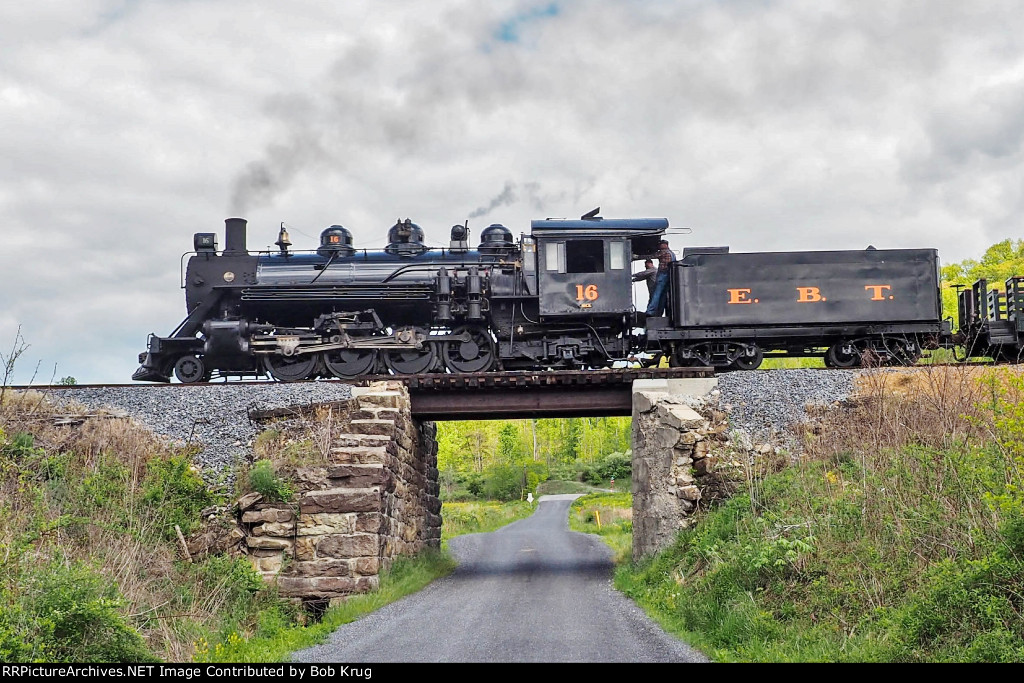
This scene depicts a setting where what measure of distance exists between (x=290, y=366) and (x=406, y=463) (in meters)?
Answer: 4.06

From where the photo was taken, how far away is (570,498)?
191 feet

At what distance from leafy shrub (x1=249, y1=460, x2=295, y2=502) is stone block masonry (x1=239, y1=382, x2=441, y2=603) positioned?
0.12m

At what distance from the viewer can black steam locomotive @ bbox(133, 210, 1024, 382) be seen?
18625 millimetres

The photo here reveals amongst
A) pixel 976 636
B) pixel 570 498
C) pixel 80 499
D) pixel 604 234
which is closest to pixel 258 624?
pixel 80 499

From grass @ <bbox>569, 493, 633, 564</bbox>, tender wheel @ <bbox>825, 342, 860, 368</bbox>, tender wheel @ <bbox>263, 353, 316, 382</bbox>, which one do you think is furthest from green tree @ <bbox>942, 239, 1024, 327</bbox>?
tender wheel @ <bbox>263, 353, 316, 382</bbox>

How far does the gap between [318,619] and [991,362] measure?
44.5ft

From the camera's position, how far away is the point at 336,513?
1325 centimetres

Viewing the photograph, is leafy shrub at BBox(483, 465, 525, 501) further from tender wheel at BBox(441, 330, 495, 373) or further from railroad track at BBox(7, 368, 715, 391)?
railroad track at BBox(7, 368, 715, 391)

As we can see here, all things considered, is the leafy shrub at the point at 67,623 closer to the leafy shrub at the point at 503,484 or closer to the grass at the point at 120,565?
the grass at the point at 120,565

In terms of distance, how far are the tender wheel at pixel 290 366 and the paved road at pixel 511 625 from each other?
17.2ft

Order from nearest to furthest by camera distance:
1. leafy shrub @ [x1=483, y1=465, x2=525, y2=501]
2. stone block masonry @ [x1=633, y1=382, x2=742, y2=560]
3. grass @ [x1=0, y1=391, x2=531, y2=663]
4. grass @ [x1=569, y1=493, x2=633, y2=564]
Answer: grass @ [x1=0, y1=391, x2=531, y2=663], stone block masonry @ [x1=633, y1=382, x2=742, y2=560], grass @ [x1=569, y1=493, x2=633, y2=564], leafy shrub @ [x1=483, y1=465, x2=525, y2=501]

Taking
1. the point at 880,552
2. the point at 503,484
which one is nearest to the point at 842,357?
the point at 880,552

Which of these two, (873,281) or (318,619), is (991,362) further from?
(318,619)

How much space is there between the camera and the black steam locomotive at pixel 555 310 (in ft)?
61.1
